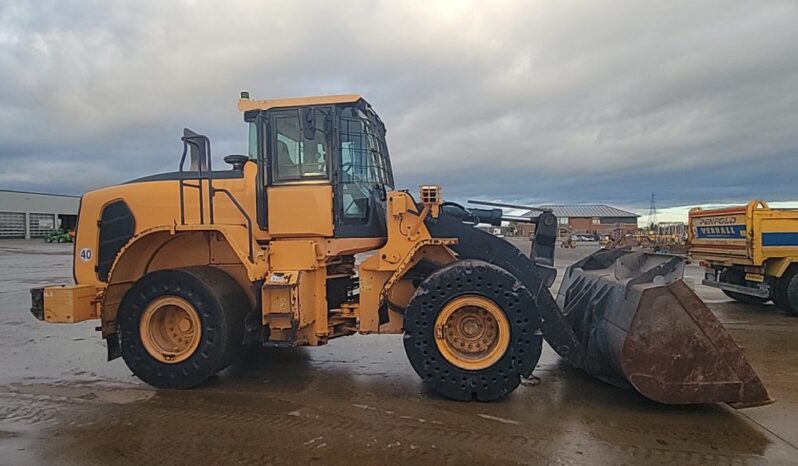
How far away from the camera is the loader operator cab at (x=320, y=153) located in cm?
509

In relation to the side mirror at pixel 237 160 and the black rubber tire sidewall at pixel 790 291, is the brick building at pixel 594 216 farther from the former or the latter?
the side mirror at pixel 237 160

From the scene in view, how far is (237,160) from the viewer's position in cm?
542

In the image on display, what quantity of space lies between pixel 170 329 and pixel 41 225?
2806 inches

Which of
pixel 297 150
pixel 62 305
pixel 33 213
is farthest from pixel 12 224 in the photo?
pixel 297 150

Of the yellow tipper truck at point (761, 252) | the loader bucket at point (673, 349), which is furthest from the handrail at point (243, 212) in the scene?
the yellow tipper truck at point (761, 252)

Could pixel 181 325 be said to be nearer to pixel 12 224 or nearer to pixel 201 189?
pixel 201 189

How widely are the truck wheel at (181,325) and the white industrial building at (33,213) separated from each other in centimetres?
6280

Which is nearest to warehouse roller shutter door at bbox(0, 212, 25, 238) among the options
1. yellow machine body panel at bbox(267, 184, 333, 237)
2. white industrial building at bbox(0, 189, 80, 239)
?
white industrial building at bbox(0, 189, 80, 239)

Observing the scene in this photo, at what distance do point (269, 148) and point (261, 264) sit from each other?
1.18m

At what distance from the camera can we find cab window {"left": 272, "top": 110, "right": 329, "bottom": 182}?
509cm

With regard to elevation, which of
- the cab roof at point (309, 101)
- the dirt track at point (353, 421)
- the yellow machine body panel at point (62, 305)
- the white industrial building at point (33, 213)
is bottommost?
the dirt track at point (353, 421)

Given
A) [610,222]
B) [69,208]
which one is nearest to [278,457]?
[69,208]

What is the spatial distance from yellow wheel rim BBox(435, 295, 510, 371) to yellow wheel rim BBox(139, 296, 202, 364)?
7.58 feet

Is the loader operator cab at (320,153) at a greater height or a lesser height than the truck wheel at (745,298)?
greater
